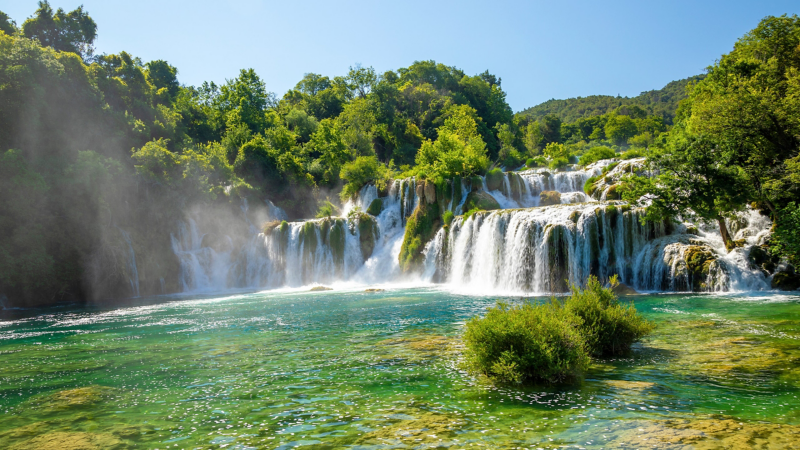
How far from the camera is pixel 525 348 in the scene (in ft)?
24.0

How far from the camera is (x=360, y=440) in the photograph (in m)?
5.40

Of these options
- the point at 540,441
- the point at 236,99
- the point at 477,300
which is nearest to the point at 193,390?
the point at 540,441

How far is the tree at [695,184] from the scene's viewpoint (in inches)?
782

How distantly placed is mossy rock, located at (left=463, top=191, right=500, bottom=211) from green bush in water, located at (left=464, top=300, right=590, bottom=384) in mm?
26864

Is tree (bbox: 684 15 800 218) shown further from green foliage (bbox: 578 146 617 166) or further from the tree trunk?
green foliage (bbox: 578 146 617 166)

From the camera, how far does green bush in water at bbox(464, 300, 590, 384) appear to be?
7.27 metres

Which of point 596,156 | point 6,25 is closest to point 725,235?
point 596,156

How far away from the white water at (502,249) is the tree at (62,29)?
27601 millimetres

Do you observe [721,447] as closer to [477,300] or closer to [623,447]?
[623,447]

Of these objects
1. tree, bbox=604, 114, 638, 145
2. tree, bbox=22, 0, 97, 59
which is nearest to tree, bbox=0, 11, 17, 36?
tree, bbox=22, 0, 97, 59

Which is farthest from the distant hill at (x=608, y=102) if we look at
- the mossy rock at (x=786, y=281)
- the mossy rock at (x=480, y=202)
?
the mossy rock at (x=786, y=281)

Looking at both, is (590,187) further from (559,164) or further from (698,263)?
(698,263)

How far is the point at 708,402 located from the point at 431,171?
32.3 meters

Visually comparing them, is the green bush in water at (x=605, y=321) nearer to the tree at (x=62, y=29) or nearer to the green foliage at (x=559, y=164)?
the green foliage at (x=559, y=164)
